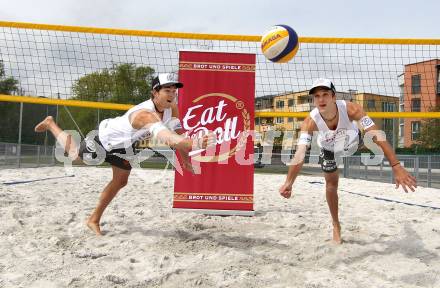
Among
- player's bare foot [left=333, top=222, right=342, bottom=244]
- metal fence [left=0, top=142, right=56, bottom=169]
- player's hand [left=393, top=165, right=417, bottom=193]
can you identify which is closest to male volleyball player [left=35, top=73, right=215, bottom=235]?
player's bare foot [left=333, top=222, right=342, bottom=244]

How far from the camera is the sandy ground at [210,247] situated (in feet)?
9.68

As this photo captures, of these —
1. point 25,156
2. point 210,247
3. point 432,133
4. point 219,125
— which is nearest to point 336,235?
point 210,247

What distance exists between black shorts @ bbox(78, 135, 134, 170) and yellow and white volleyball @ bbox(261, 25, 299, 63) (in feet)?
6.40

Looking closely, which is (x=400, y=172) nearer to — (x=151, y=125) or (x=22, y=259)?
(x=151, y=125)

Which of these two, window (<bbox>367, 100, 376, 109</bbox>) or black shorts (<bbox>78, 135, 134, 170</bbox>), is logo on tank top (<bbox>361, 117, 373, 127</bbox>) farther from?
window (<bbox>367, 100, 376, 109</bbox>)

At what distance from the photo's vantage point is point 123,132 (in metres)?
3.97

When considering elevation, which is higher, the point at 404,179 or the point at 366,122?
the point at 366,122

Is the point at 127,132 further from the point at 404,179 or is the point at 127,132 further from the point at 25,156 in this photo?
the point at 25,156

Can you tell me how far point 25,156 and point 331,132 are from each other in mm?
13264

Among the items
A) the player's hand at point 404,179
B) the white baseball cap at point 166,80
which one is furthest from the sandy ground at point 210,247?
the white baseball cap at point 166,80

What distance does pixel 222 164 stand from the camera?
5.09 meters

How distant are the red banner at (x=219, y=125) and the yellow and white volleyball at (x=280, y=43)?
1.30 feet

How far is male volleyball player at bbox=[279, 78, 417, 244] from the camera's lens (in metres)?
3.61

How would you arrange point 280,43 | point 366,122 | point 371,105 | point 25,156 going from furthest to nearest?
1. point 25,156
2. point 371,105
3. point 280,43
4. point 366,122
